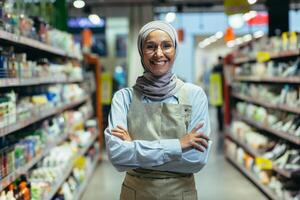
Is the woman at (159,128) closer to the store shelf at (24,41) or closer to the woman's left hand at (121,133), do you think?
the woman's left hand at (121,133)

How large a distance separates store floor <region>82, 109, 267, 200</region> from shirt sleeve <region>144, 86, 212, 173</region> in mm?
4059

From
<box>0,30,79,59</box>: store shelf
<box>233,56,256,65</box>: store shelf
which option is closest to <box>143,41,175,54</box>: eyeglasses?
<box>0,30,79,59</box>: store shelf

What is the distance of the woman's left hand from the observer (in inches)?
82.5

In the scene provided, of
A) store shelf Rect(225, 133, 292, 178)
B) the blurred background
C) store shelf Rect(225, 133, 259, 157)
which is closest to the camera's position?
the blurred background

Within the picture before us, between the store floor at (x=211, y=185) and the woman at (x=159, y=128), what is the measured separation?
4.05 meters

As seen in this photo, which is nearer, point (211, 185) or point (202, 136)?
point (202, 136)

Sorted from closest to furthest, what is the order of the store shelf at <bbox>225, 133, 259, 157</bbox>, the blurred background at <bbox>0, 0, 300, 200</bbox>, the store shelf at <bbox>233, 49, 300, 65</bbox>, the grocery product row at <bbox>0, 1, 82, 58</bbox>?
the grocery product row at <bbox>0, 1, 82, 58</bbox>
the blurred background at <bbox>0, 0, 300, 200</bbox>
the store shelf at <bbox>233, 49, 300, 65</bbox>
the store shelf at <bbox>225, 133, 259, 157</bbox>

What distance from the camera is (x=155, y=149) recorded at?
203 cm

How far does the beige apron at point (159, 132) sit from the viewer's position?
7.00 feet

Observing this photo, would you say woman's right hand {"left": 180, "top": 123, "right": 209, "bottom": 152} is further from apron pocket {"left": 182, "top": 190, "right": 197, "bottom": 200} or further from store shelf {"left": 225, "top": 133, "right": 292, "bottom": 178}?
store shelf {"left": 225, "top": 133, "right": 292, "bottom": 178}

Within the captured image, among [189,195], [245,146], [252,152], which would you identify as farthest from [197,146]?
[245,146]

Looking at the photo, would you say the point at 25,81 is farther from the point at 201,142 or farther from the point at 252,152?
the point at 252,152

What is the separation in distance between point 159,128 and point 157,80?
228mm

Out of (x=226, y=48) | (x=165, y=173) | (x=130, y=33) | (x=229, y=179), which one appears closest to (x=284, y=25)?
(x=229, y=179)
